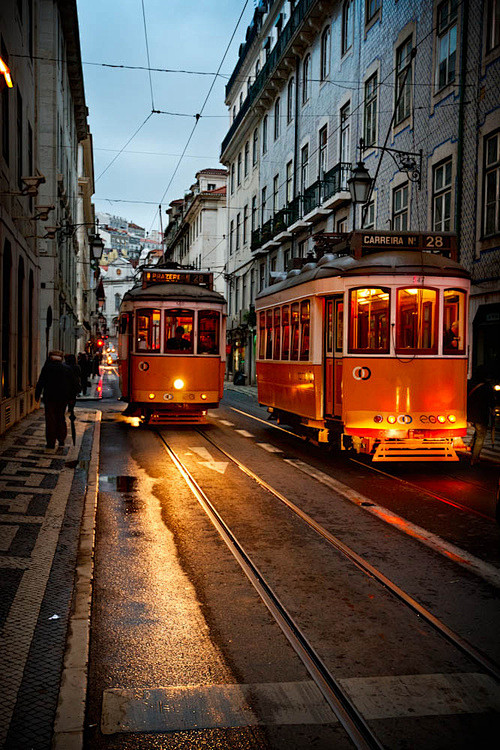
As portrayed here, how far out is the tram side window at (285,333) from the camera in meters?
14.6

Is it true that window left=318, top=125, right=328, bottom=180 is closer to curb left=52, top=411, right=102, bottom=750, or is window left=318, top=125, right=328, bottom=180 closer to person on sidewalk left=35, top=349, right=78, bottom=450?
person on sidewalk left=35, top=349, right=78, bottom=450

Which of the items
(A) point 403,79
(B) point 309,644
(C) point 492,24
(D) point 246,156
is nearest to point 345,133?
(A) point 403,79

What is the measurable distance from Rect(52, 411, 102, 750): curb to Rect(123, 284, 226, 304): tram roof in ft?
33.9

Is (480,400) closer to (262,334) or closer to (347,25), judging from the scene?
(262,334)

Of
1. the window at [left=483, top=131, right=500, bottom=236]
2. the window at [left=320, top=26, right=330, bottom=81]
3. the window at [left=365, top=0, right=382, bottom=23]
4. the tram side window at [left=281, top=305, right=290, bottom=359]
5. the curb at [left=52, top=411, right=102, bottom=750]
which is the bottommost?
the curb at [left=52, top=411, right=102, bottom=750]

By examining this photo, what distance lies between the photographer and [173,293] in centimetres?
1716

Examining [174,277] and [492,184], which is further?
[174,277]

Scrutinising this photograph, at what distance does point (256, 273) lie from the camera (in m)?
42.1

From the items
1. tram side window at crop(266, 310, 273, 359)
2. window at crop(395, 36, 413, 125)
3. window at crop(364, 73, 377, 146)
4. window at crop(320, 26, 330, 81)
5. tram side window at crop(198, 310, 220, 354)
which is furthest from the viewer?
window at crop(320, 26, 330, 81)

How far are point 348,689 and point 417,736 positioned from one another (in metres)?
0.54

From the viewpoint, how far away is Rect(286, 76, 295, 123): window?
34.9 meters

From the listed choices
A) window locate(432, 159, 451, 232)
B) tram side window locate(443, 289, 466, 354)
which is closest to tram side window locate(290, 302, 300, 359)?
tram side window locate(443, 289, 466, 354)

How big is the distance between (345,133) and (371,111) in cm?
270

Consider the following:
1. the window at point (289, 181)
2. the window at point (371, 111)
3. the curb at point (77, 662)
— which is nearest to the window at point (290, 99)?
the window at point (289, 181)
